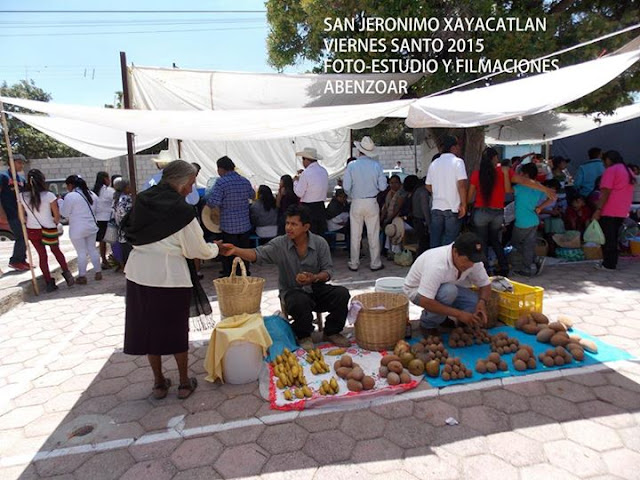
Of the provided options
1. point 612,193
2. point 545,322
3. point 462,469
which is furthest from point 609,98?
point 462,469

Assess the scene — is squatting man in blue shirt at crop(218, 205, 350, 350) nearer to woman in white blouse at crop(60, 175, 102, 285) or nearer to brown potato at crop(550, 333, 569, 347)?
brown potato at crop(550, 333, 569, 347)

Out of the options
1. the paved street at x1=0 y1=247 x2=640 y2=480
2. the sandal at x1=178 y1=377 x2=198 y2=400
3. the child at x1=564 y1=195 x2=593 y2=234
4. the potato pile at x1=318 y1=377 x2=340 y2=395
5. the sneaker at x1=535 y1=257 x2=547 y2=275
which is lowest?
the paved street at x1=0 y1=247 x2=640 y2=480

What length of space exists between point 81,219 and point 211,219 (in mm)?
1877

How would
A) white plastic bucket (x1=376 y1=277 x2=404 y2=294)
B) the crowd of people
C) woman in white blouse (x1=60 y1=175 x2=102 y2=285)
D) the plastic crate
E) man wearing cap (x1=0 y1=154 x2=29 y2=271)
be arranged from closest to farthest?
the crowd of people < the plastic crate < white plastic bucket (x1=376 y1=277 x2=404 y2=294) < woman in white blouse (x1=60 y1=175 x2=102 y2=285) < man wearing cap (x1=0 y1=154 x2=29 y2=271)

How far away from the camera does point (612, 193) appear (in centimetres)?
583

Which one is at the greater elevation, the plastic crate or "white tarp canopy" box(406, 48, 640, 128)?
"white tarp canopy" box(406, 48, 640, 128)

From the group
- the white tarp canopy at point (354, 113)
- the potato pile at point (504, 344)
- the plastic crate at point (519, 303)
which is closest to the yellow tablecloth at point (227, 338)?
the potato pile at point (504, 344)

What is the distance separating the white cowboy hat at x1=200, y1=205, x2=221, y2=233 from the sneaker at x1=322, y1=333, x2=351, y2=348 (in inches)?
116

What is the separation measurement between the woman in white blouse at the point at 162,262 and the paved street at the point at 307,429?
50cm

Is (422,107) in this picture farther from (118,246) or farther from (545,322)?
(118,246)

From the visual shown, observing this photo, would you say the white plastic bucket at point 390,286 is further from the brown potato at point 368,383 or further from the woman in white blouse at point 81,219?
the woman in white blouse at point 81,219

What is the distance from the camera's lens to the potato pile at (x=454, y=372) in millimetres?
3098

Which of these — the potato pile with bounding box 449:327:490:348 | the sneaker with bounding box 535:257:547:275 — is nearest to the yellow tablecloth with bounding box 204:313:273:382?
the potato pile with bounding box 449:327:490:348

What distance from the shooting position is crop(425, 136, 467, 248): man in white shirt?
532 cm
